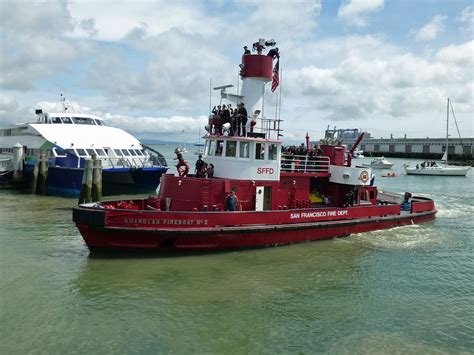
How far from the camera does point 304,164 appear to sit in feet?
55.4

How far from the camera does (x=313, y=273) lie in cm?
1207

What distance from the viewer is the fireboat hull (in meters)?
12.4

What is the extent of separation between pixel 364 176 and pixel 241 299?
28.3 ft

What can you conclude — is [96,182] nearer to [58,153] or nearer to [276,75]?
[58,153]

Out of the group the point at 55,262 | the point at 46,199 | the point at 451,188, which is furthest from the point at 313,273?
the point at 451,188

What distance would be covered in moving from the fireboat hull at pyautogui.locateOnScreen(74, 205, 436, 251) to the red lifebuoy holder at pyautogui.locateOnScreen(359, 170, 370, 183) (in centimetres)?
232

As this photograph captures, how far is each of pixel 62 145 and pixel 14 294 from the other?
62.9 feet

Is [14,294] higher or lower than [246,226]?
lower

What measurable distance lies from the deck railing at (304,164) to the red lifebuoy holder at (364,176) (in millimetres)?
1361

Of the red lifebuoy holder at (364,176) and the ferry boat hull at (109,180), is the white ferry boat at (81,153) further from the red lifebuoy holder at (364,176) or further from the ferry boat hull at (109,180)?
→ the red lifebuoy holder at (364,176)

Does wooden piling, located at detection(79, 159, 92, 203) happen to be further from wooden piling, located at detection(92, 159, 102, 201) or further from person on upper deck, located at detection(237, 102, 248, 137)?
person on upper deck, located at detection(237, 102, 248, 137)

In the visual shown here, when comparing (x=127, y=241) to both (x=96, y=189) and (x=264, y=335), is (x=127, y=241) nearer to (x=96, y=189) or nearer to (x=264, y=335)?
(x=264, y=335)

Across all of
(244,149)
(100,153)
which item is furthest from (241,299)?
(100,153)

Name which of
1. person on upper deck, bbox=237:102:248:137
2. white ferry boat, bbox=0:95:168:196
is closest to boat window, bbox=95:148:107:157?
white ferry boat, bbox=0:95:168:196
